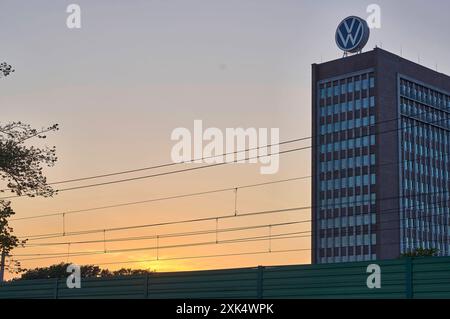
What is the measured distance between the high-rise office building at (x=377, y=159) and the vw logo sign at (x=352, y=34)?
11.0 feet

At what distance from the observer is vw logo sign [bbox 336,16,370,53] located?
16825 cm

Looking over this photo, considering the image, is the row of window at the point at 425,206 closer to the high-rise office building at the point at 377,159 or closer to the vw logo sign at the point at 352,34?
the high-rise office building at the point at 377,159

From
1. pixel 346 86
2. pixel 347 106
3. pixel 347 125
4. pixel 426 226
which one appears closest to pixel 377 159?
pixel 347 125

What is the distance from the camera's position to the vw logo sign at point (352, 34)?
6624 inches

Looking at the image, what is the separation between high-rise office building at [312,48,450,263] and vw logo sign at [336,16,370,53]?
335 centimetres

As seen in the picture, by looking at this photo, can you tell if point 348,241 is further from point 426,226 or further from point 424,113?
point 424,113

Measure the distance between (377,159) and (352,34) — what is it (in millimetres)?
27186

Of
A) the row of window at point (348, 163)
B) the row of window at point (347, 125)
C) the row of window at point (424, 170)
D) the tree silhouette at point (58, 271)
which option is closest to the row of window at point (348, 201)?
the row of window at point (348, 163)
